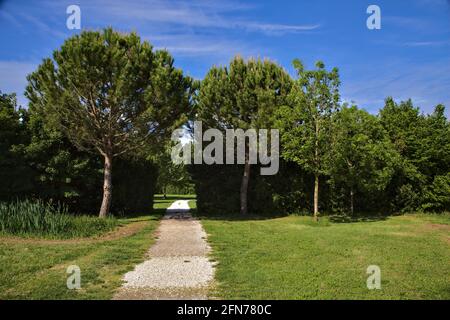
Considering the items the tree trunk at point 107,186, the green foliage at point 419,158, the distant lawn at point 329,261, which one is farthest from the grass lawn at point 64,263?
the green foliage at point 419,158

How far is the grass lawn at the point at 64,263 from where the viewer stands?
5.67 metres

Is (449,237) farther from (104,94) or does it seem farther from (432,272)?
(104,94)

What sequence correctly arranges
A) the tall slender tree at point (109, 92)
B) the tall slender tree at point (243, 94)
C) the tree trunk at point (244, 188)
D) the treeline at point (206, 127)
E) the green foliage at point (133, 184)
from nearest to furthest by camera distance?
the tall slender tree at point (109, 92) < the treeline at point (206, 127) < the tall slender tree at point (243, 94) < the green foliage at point (133, 184) < the tree trunk at point (244, 188)

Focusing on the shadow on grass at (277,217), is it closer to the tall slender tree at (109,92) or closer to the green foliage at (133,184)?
the green foliage at (133,184)

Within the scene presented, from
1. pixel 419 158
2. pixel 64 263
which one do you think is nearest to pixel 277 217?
pixel 419 158

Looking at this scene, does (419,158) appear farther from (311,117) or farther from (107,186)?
(107,186)

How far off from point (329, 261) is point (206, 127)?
11.2 metres

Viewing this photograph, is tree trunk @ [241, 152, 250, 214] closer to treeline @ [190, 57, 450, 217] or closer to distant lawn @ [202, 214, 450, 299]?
treeline @ [190, 57, 450, 217]

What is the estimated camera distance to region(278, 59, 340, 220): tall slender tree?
48.2 ft

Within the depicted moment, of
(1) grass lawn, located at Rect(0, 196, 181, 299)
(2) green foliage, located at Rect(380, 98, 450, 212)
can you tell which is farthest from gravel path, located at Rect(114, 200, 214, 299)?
(2) green foliage, located at Rect(380, 98, 450, 212)

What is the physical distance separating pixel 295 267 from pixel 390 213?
44.4 feet

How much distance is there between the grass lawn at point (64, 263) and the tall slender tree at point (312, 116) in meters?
6.93

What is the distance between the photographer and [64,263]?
7.61m

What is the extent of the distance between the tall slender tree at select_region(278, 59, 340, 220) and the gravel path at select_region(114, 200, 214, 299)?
5.96 m
